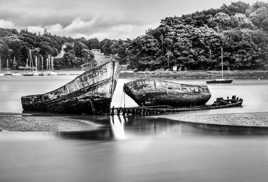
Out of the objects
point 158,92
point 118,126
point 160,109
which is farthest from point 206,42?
point 118,126

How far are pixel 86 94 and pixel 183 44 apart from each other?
128 inches

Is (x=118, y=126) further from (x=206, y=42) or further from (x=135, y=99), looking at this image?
(x=206, y=42)

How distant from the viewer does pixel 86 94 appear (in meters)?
8.81

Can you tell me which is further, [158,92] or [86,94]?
[158,92]

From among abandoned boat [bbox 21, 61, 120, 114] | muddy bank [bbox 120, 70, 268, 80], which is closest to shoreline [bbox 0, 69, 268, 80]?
muddy bank [bbox 120, 70, 268, 80]

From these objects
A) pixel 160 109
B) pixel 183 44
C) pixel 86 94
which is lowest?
pixel 160 109

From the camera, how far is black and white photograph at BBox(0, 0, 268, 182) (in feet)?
16.8

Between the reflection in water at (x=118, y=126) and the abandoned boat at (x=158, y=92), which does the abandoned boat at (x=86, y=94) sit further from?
the abandoned boat at (x=158, y=92)

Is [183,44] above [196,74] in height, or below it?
above

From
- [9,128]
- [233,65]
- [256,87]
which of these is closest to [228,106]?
[233,65]

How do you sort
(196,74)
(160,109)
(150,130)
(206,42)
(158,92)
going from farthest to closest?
1. (196,74)
2. (206,42)
3. (158,92)
4. (160,109)
5. (150,130)

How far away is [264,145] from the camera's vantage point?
6.09 meters

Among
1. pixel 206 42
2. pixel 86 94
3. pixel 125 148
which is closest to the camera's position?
pixel 125 148

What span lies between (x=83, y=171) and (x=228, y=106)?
613 centimetres
